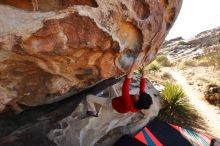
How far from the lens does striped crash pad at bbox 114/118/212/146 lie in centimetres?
699

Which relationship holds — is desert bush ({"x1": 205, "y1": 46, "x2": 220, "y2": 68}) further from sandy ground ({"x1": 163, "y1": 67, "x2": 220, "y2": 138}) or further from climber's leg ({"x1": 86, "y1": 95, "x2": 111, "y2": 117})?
climber's leg ({"x1": 86, "y1": 95, "x2": 111, "y2": 117})

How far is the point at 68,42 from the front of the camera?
15.0ft

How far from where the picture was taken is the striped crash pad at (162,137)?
6.99m

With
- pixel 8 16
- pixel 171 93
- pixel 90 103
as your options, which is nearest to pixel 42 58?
pixel 8 16

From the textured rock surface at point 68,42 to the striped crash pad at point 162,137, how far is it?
1.68 metres

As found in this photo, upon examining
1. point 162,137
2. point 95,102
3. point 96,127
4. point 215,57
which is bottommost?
point 162,137

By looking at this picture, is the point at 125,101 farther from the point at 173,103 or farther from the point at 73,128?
the point at 173,103

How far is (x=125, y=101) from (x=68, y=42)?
236 centimetres

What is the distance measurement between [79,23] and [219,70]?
51.0 feet

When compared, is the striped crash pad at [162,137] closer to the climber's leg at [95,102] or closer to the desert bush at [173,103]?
the climber's leg at [95,102]

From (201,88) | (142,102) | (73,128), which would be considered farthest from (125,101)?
(201,88)

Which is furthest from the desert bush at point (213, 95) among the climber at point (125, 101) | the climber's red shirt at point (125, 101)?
the climber's red shirt at point (125, 101)

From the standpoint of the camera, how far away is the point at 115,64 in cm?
545

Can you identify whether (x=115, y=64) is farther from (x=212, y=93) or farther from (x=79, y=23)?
(x=212, y=93)
